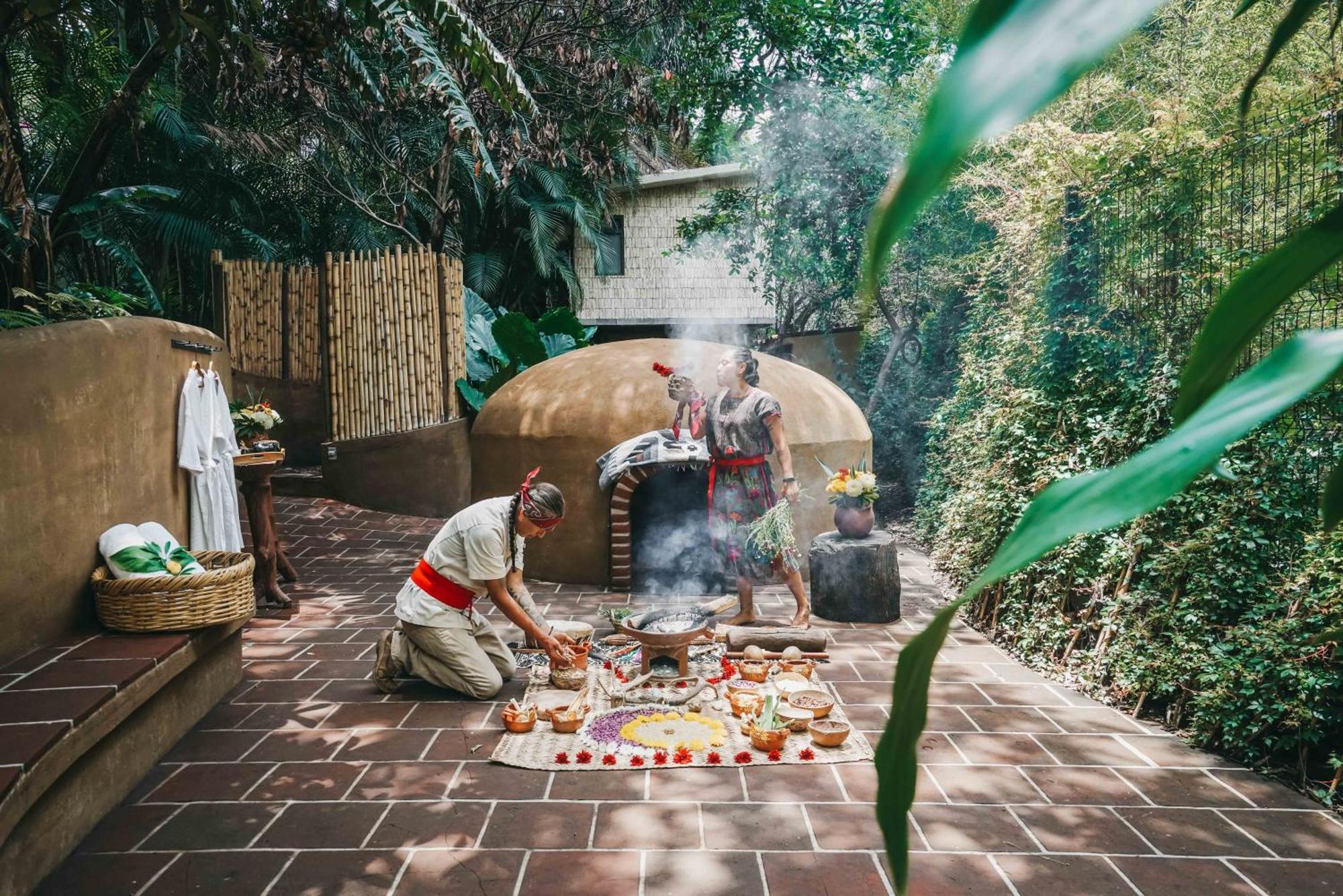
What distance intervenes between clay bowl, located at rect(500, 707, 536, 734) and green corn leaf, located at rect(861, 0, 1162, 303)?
437 centimetres

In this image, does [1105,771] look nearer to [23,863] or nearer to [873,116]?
[23,863]

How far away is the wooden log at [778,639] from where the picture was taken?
554cm

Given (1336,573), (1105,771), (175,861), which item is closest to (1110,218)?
(1336,573)

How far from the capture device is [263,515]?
6.58m

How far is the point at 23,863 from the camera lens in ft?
9.61

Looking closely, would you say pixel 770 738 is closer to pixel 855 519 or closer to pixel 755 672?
pixel 755 672

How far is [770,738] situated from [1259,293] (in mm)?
3984

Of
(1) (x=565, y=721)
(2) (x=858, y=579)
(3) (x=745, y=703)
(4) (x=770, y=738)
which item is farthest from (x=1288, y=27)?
(2) (x=858, y=579)

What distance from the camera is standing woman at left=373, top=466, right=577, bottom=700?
4.76 metres

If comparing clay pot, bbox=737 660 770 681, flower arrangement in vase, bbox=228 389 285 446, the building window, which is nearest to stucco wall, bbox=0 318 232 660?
flower arrangement in vase, bbox=228 389 285 446

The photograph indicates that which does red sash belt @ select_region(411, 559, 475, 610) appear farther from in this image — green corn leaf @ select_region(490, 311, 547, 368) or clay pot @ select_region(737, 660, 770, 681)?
green corn leaf @ select_region(490, 311, 547, 368)

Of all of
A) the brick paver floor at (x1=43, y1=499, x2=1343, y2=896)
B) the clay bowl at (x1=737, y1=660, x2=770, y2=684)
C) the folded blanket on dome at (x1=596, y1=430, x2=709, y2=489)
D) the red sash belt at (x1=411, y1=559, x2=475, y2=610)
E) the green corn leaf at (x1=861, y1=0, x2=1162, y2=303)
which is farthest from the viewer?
the folded blanket on dome at (x1=596, y1=430, x2=709, y2=489)

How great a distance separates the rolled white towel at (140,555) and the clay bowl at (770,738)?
9.55 ft

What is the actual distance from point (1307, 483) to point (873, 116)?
864 centimetres
